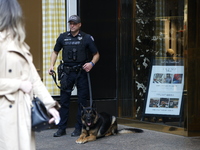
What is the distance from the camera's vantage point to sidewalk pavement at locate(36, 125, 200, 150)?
7.77 m

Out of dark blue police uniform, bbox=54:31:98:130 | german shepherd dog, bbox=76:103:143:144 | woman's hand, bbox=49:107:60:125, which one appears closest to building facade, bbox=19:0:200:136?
dark blue police uniform, bbox=54:31:98:130

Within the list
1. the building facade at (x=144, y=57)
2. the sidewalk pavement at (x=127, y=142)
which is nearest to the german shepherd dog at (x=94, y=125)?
the sidewalk pavement at (x=127, y=142)

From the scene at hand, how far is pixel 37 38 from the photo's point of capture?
9773 mm

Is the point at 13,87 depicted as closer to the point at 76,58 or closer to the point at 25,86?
the point at 25,86

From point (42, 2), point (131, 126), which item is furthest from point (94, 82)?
point (42, 2)

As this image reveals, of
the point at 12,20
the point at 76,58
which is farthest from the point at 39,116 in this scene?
the point at 76,58

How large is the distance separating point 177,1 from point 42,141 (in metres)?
3.42

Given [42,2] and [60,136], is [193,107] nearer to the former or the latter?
[60,136]

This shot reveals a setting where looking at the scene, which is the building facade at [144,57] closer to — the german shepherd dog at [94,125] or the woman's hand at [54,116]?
the german shepherd dog at [94,125]

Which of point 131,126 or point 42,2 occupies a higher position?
point 42,2

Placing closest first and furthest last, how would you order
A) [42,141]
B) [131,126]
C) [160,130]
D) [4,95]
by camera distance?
[4,95] < [42,141] < [160,130] < [131,126]

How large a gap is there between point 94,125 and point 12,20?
A: 490 centimetres

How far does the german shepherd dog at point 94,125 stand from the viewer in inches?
324

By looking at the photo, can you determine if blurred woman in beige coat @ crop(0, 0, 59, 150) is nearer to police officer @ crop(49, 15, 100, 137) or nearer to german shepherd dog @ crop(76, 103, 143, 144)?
german shepherd dog @ crop(76, 103, 143, 144)
